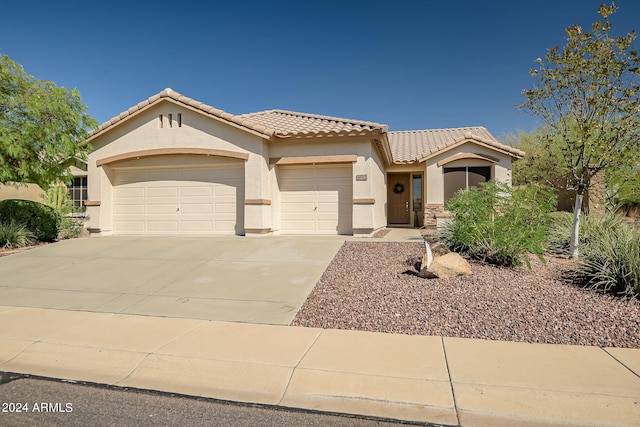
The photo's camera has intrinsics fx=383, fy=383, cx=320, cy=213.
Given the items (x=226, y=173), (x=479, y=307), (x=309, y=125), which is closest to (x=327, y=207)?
(x=309, y=125)

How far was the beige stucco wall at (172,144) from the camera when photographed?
41.2 ft

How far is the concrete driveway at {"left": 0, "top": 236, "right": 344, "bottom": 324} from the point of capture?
639 centimetres

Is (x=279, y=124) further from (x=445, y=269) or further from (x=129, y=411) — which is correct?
(x=129, y=411)

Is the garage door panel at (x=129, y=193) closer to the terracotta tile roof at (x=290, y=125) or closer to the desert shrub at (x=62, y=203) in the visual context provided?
the terracotta tile roof at (x=290, y=125)

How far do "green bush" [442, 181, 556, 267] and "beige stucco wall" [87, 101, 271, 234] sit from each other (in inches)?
260

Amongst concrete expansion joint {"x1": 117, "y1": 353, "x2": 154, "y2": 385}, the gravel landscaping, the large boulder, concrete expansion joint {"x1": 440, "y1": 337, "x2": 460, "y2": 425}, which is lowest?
concrete expansion joint {"x1": 117, "y1": 353, "x2": 154, "y2": 385}

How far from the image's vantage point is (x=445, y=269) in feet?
23.0

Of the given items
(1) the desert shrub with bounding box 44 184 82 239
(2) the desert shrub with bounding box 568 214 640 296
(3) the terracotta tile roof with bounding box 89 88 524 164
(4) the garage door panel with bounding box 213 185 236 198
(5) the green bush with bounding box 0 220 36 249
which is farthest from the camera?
(1) the desert shrub with bounding box 44 184 82 239

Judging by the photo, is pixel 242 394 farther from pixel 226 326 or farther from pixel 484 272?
pixel 484 272

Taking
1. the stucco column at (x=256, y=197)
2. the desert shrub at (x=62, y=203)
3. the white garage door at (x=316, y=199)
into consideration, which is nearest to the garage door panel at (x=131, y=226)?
the desert shrub at (x=62, y=203)

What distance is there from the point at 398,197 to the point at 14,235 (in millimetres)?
15332

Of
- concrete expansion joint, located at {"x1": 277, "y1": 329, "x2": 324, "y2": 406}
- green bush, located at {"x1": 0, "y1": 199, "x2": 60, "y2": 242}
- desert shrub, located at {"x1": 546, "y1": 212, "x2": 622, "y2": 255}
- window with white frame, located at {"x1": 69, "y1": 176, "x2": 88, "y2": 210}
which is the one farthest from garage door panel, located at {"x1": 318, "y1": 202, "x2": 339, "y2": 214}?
window with white frame, located at {"x1": 69, "y1": 176, "x2": 88, "y2": 210}

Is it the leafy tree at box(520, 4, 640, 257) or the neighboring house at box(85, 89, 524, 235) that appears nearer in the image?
the leafy tree at box(520, 4, 640, 257)

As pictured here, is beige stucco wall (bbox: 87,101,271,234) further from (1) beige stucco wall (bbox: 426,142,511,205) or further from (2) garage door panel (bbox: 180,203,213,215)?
(1) beige stucco wall (bbox: 426,142,511,205)
